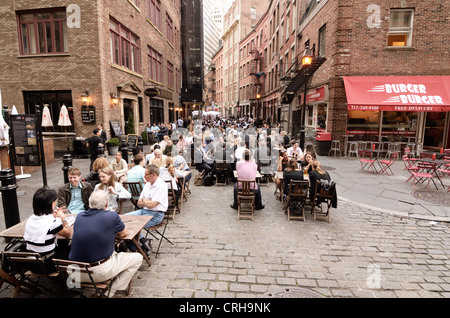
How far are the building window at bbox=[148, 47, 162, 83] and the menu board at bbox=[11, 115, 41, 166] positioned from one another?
53.3ft

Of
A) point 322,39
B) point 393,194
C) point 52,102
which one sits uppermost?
point 322,39

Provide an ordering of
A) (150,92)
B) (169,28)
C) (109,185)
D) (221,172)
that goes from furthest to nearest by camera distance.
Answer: (169,28), (150,92), (221,172), (109,185)

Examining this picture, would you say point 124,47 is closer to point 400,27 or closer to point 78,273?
point 400,27

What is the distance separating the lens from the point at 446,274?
404cm

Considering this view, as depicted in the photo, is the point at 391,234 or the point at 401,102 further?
the point at 401,102

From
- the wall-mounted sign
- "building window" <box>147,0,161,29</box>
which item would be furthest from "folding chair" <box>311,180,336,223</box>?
"building window" <box>147,0,161,29</box>

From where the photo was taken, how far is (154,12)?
907 inches

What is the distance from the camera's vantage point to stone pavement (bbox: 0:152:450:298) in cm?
365

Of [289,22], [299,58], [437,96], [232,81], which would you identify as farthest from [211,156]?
[232,81]

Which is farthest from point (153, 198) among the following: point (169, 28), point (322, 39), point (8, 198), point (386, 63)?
point (169, 28)

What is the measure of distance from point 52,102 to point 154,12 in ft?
44.4

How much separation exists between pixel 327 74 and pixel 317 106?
281 cm

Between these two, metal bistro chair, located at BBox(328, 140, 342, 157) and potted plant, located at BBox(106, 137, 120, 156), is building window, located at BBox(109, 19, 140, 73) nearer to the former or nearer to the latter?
potted plant, located at BBox(106, 137, 120, 156)

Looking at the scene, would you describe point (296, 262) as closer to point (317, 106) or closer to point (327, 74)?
point (327, 74)
